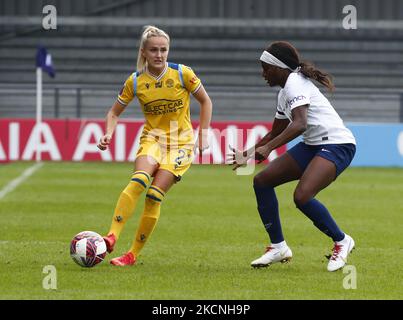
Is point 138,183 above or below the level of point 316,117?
below

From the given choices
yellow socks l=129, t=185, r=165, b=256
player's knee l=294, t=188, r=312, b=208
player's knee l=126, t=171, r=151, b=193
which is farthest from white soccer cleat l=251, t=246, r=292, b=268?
player's knee l=126, t=171, r=151, b=193

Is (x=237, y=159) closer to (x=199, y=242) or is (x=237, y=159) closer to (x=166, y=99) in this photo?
(x=166, y=99)

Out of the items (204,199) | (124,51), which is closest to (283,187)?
(204,199)

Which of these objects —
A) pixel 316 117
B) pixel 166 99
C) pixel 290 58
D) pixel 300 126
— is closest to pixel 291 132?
pixel 300 126

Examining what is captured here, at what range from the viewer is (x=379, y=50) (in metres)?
30.3

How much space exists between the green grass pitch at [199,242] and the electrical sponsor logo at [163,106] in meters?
1.29

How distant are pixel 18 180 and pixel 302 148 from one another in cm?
1033

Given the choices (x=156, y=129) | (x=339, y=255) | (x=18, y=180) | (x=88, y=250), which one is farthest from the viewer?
(x=18, y=180)

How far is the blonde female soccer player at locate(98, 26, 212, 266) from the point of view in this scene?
8.32 metres

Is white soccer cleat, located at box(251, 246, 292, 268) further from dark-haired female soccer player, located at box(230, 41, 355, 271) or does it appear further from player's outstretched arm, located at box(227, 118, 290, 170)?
player's outstretched arm, located at box(227, 118, 290, 170)

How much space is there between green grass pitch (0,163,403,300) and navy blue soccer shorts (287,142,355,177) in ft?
2.88

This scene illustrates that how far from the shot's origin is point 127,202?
8.27m

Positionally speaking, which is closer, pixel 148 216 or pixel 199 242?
pixel 148 216

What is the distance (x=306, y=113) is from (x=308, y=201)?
2.38ft
